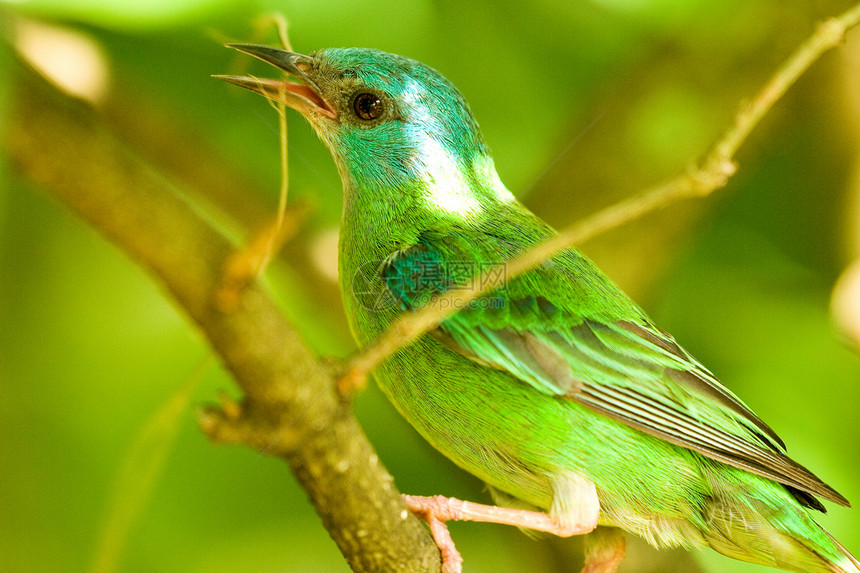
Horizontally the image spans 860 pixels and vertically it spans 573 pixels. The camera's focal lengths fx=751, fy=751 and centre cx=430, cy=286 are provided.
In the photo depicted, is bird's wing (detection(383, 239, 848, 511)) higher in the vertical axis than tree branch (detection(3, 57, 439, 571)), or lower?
higher

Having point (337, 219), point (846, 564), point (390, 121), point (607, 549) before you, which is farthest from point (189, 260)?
point (337, 219)

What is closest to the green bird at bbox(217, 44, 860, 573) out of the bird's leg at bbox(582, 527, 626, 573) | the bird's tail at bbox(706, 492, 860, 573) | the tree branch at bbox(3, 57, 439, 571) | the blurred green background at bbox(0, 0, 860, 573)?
the bird's tail at bbox(706, 492, 860, 573)

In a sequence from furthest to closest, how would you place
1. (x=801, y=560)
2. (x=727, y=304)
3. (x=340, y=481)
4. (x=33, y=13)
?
(x=727, y=304) < (x=33, y=13) < (x=801, y=560) < (x=340, y=481)

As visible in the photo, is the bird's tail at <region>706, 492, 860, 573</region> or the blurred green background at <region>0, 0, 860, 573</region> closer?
the bird's tail at <region>706, 492, 860, 573</region>

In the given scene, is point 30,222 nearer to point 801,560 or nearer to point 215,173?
point 215,173

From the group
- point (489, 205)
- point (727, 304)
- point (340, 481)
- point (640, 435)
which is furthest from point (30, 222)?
point (727, 304)

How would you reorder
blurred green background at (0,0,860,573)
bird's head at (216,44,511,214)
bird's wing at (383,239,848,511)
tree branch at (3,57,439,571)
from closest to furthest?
tree branch at (3,57,439,571) < bird's wing at (383,239,848,511) < bird's head at (216,44,511,214) < blurred green background at (0,0,860,573)

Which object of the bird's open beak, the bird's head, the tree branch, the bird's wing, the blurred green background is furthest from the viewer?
the blurred green background

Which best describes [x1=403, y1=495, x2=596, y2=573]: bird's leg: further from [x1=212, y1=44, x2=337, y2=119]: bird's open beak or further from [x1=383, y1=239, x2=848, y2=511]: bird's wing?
[x1=212, y1=44, x2=337, y2=119]: bird's open beak
